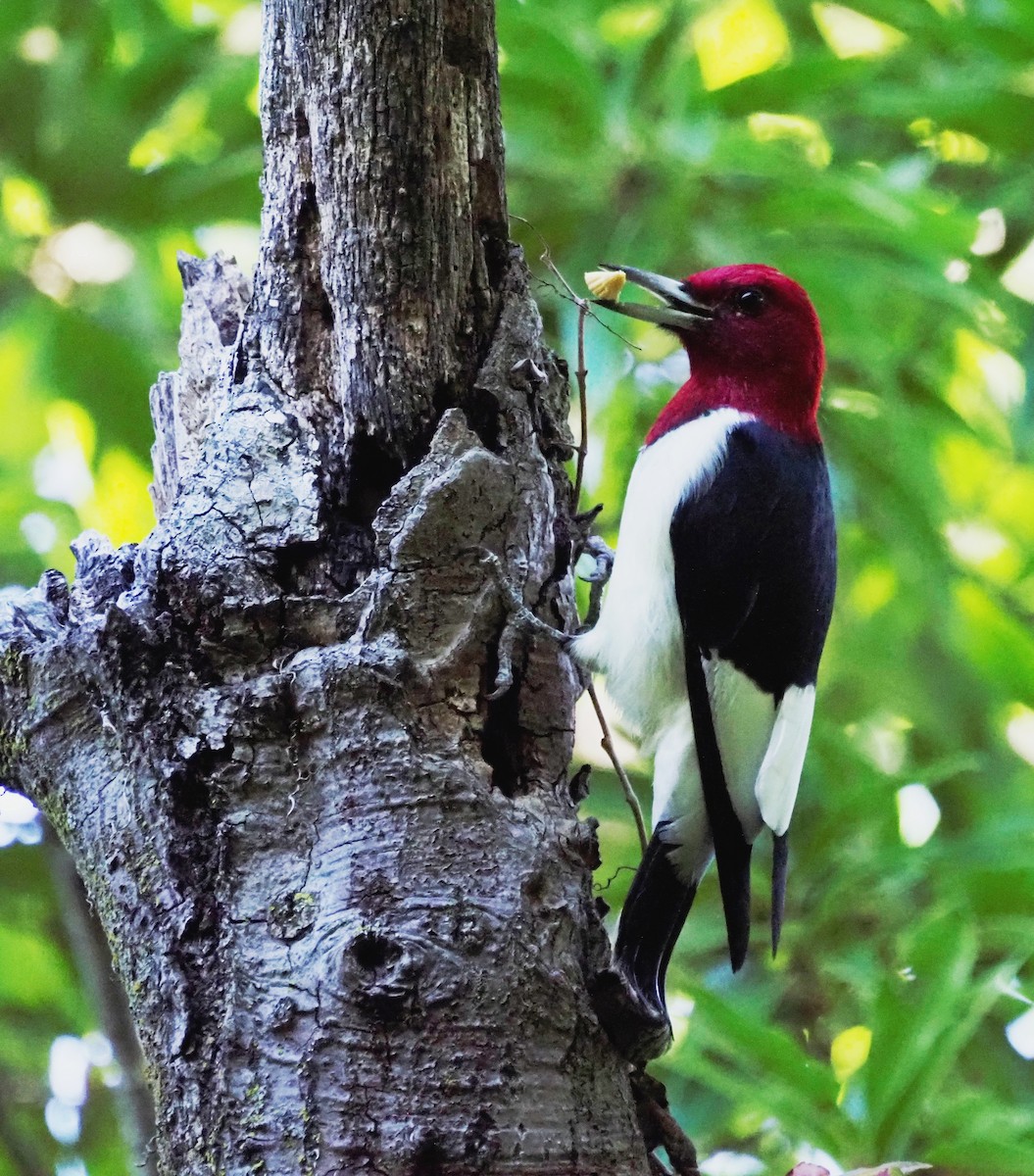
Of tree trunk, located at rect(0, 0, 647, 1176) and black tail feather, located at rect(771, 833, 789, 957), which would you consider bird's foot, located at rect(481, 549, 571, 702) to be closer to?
tree trunk, located at rect(0, 0, 647, 1176)

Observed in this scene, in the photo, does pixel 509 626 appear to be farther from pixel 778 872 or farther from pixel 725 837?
pixel 778 872

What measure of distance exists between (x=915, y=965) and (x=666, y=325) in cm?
134

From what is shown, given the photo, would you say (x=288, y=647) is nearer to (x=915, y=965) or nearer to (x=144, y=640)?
(x=144, y=640)

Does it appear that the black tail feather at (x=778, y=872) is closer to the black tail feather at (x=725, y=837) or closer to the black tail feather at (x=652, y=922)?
the black tail feather at (x=725, y=837)

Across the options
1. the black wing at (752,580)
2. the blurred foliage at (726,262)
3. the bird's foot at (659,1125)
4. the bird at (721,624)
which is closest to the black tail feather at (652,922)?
the bird at (721,624)

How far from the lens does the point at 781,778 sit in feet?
7.85

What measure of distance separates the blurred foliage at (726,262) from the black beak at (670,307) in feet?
1.09

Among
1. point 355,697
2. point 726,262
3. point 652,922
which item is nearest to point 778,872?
point 652,922

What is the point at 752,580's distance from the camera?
8.06ft

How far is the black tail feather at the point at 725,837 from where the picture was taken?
2186mm

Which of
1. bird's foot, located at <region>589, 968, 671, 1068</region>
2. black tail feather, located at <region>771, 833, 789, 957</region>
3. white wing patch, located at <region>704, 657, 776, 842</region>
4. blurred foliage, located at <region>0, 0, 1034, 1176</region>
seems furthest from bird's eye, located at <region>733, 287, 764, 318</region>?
bird's foot, located at <region>589, 968, 671, 1068</region>

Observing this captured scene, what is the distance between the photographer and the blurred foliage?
3344mm

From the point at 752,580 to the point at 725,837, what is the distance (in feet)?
1.49

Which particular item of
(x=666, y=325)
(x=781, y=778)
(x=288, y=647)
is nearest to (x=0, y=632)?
(x=288, y=647)
